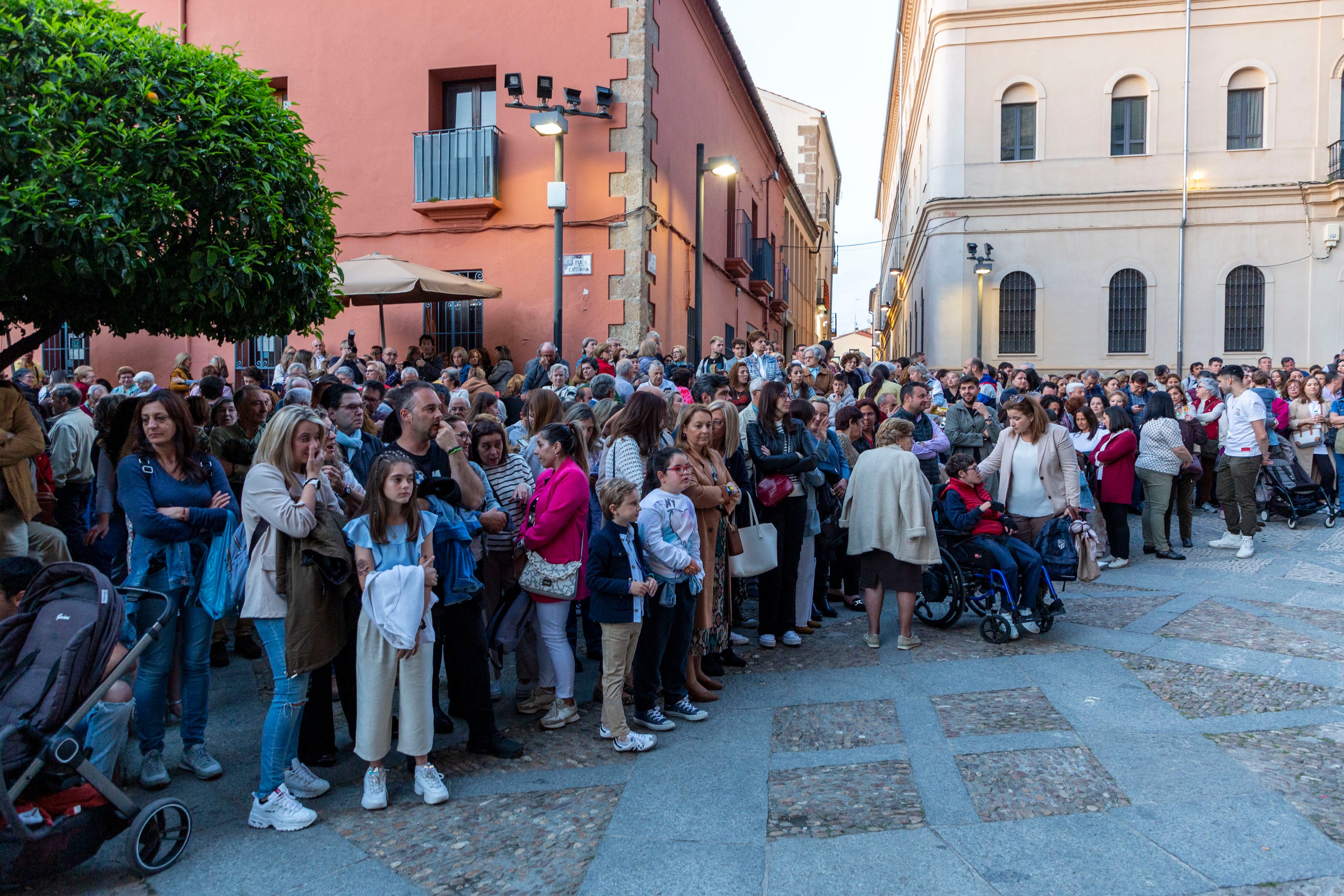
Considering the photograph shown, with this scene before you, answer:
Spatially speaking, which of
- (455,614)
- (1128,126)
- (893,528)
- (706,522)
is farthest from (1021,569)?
(1128,126)

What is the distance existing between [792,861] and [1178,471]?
7.92 metres

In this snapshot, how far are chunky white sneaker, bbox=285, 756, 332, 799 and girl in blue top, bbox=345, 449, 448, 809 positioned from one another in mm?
206

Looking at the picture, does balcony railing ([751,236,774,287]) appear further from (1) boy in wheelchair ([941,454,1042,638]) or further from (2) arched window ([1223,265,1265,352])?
(1) boy in wheelchair ([941,454,1042,638])

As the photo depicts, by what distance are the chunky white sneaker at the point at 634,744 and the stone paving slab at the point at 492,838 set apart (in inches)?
16.7

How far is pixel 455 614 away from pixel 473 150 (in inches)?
428

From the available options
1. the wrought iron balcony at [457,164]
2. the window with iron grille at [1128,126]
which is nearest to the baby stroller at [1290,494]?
the wrought iron balcony at [457,164]

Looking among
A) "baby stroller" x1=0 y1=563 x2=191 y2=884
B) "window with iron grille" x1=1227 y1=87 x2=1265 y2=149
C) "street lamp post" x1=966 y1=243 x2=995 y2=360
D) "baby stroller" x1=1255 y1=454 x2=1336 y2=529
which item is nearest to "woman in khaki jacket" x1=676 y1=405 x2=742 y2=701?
"baby stroller" x1=0 y1=563 x2=191 y2=884

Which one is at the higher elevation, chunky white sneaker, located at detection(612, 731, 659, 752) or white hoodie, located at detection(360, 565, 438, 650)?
white hoodie, located at detection(360, 565, 438, 650)

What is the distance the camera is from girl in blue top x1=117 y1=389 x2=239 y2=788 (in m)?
4.50

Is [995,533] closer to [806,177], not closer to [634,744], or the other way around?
[634,744]

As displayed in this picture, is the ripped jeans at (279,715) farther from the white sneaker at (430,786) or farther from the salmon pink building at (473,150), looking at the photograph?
the salmon pink building at (473,150)

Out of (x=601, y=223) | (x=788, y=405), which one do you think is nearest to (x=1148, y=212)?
(x=601, y=223)

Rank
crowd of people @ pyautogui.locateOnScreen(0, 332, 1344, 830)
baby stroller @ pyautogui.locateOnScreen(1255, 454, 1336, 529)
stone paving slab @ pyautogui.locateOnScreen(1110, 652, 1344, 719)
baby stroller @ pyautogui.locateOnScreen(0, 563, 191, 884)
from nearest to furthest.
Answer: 1. baby stroller @ pyautogui.locateOnScreen(0, 563, 191, 884)
2. crowd of people @ pyautogui.locateOnScreen(0, 332, 1344, 830)
3. stone paving slab @ pyautogui.locateOnScreen(1110, 652, 1344, 719)
4. baby stroller @ pyautogui.locateOnScreen(1255, 454, 1336, 529)

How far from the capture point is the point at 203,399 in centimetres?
624
